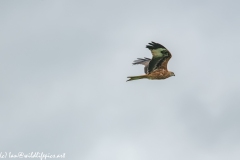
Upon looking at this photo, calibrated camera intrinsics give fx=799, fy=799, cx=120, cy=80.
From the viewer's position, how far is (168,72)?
47.9 meters

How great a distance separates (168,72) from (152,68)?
1.00 m

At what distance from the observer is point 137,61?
49688 millimetres

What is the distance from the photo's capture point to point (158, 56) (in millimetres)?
47031

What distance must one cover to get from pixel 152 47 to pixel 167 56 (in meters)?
1.40

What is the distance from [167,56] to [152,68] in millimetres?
1381

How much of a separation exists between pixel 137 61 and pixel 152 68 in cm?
217

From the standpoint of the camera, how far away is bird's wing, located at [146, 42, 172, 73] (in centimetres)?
4594

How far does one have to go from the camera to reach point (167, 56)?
154 ft

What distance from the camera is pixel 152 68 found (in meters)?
47.8

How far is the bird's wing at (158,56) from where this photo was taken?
45938mm

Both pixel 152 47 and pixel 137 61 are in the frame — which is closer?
pixel 152 47

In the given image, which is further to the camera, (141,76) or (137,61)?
(137,61)
